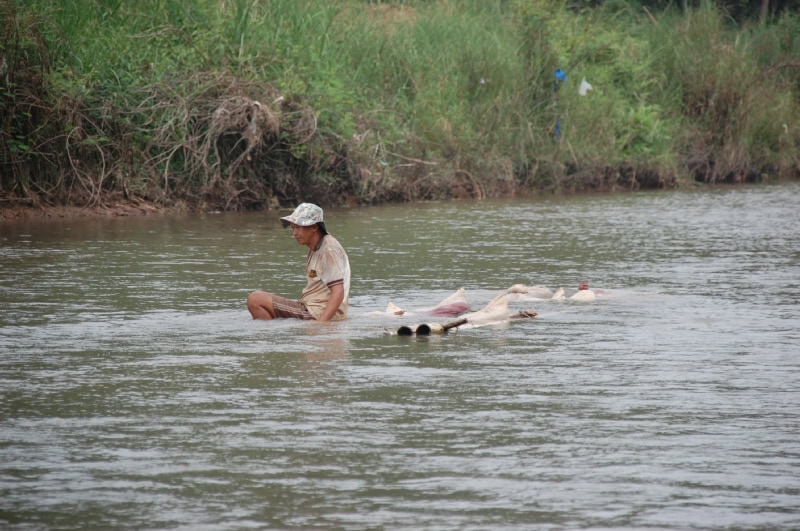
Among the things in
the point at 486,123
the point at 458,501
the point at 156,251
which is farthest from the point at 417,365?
the point at 486,123

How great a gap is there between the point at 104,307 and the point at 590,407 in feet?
16.7

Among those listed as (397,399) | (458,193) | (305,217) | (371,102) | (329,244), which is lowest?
(458,193)

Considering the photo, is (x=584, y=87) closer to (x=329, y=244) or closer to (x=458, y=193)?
(x=458, y=193)

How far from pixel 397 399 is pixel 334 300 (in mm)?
2862

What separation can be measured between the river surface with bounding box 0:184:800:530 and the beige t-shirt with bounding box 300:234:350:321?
28cm

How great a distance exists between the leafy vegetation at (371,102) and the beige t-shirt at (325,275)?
32.0ft

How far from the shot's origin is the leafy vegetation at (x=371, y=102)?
19344 millimetres

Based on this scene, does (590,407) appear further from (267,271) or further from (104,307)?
(267,271)

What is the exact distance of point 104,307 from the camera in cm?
1062

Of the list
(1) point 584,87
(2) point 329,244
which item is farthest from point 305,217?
(1) point 584,87

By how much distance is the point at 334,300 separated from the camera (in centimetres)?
989

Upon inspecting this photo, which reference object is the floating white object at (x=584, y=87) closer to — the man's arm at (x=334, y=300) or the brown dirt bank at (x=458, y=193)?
the brown dirt bank at (x=458, y=193)

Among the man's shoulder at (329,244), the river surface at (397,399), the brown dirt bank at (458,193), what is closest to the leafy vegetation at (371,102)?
the brown dirt bank at (458,193)

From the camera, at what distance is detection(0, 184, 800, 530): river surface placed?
203 inches
